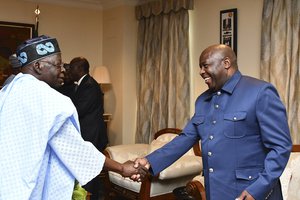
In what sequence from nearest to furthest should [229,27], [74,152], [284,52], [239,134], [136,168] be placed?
1. [74,152]
2. [239,134]
3. [136,168]
4. [284,52]
5. [229,27]

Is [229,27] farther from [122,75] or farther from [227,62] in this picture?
[227,62]

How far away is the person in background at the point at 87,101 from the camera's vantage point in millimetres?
3773

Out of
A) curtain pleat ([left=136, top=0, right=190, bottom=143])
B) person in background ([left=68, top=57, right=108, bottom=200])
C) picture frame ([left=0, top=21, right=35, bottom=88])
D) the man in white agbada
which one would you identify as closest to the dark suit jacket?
person in background ([left=68, top=57, right=108, bottom=200])

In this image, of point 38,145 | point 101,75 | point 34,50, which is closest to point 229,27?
point 101,75

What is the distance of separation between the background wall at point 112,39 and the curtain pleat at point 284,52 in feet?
2.98

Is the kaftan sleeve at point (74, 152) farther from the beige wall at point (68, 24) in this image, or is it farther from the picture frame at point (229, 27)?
the beige wall at point (68, 24)

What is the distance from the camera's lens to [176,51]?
4.59m

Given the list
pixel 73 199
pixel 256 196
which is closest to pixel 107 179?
pixel 73 199

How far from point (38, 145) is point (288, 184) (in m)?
2.02

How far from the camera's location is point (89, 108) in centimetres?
381

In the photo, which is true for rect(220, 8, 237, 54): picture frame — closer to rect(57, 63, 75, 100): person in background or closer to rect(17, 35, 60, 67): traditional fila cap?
rect(57, 63, 75, 100): person in background

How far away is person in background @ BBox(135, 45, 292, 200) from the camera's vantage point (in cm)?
160

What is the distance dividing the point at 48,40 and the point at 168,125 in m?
3.15

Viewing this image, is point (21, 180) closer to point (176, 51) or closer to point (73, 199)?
point (73, 199)
